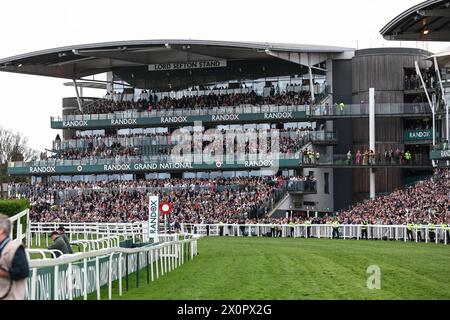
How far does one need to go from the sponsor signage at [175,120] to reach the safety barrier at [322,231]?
14.4 m

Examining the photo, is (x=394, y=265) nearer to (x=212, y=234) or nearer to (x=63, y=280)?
(x=63, y=280)

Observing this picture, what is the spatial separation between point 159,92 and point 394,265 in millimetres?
46731

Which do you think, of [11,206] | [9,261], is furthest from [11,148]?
[9,261]

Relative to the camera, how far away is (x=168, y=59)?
2549 inches

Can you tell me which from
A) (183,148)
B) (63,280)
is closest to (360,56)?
(183,148)

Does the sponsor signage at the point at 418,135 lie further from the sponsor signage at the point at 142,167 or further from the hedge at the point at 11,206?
the hedge at the point at 11,206

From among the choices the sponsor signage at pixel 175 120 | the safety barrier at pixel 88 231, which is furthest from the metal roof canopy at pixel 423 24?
the safety barrier at pixel 88 231

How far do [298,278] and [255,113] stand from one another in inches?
1692

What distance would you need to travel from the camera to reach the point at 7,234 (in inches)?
301

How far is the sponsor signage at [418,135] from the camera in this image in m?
57.1

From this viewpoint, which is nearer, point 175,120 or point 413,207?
point 413,207

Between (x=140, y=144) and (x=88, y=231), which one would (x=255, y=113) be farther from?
(x=88, y=231)

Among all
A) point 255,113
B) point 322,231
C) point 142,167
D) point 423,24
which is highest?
point 423,24

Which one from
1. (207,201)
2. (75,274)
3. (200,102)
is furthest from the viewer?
(200,102)
